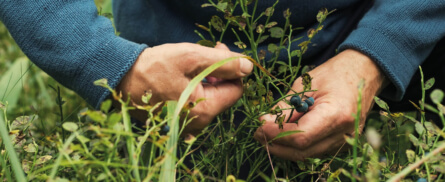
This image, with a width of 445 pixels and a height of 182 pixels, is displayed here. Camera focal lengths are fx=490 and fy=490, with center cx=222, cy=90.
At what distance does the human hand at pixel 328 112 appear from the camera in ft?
3.49

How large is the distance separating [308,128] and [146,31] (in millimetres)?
793

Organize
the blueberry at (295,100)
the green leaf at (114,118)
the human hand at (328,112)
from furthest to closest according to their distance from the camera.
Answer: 1. the human hand at (328,112)
2. the blueberry at (295,100)
3. the green leaf at (114,118)

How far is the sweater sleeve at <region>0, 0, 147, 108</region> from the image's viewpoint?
1.03 metres

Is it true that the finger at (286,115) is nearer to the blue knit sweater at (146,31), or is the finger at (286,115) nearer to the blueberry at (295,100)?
the blueberry at (295,100)

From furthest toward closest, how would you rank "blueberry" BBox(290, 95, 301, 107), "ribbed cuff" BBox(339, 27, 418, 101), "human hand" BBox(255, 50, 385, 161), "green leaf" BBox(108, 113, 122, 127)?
"ribbed cuff" BBox(339, 27, 418, 101), "human hand" BBox(255, 50, 385, 161), "blueberry" BBox(290, 95, 301, 107), "green leaf" BBox(108, 113, 122, 127)

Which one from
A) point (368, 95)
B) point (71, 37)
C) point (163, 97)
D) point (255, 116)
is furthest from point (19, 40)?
point (368, 95)

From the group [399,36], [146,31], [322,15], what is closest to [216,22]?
[322,15]

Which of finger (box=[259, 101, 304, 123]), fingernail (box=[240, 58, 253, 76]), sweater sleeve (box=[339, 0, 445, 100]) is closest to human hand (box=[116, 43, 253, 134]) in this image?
fingernail (box=[240, 58, 253, 76])

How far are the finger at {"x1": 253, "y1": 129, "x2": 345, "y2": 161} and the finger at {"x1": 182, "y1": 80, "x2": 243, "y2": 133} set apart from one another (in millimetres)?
121

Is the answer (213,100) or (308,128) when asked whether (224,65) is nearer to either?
(213,100)

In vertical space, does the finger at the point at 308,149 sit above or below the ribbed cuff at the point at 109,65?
below

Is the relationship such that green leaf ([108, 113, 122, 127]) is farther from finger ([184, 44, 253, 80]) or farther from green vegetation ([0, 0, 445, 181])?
finger ([184, 44, 253, 80])

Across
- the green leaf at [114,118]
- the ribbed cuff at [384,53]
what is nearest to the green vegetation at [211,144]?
the green leaf at [114,118]

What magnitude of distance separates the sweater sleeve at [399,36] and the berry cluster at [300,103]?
31 centimetres
